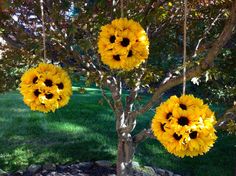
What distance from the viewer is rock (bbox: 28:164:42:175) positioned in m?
5.37

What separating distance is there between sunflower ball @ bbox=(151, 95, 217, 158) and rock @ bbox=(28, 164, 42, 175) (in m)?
3.80

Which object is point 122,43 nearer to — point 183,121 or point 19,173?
point 183,121

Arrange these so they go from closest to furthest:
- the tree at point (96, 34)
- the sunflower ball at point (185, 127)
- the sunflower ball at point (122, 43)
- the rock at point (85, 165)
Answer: the sunflower ball at point (185, 127) → the sunflower ball at point (122, 43) → the tree at point (96, 34) → the rock at point (85, 165)

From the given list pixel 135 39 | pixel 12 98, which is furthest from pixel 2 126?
pixel 135 39

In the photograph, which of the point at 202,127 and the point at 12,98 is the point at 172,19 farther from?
the point at 12,98

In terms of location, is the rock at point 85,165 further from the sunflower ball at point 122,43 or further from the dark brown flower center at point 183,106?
the dark brown flower center at point 183,106

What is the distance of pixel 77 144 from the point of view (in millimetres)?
6324

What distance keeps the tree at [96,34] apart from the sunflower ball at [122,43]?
35.9 inches

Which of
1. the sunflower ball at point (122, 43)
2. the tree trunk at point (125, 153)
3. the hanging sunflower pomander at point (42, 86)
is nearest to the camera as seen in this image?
the sunflower ball at point (122, 43)

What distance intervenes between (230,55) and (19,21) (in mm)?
2181

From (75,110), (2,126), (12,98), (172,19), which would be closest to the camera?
(172,19)

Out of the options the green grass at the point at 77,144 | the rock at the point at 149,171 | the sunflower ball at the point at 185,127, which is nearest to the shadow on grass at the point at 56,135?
the green grass at the point at 77,144

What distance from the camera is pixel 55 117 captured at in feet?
25.7

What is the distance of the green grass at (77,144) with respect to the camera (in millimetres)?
5695
